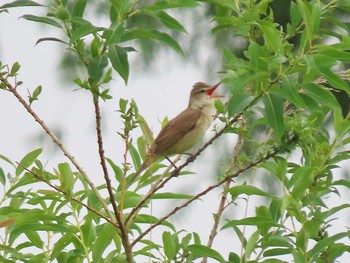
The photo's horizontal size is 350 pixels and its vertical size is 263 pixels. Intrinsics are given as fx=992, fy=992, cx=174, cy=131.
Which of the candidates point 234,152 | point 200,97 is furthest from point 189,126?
point 234,152

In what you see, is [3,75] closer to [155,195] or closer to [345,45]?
[155,195]

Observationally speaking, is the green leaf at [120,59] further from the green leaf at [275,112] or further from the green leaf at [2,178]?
the green leaf at [2,178]

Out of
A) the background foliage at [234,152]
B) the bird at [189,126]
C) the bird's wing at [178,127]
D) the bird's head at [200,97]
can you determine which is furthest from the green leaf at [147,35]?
the bird's head at [200,97]

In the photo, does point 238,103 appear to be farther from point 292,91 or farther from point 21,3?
point 21,3

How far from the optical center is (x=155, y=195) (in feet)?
9.75

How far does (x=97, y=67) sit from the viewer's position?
2469mm

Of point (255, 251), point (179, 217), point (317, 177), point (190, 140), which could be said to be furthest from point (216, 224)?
point (179, 217)

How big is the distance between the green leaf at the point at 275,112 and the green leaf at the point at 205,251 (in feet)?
1.44

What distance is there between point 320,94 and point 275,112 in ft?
0.42

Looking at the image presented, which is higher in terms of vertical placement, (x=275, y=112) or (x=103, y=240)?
(x=275, y=112)

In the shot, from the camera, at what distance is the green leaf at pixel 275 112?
8.51ft

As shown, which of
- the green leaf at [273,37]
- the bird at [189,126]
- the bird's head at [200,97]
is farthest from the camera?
the bird's head at [200,97]

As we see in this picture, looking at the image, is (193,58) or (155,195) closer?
(155,195)

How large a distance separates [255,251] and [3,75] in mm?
→ 972
